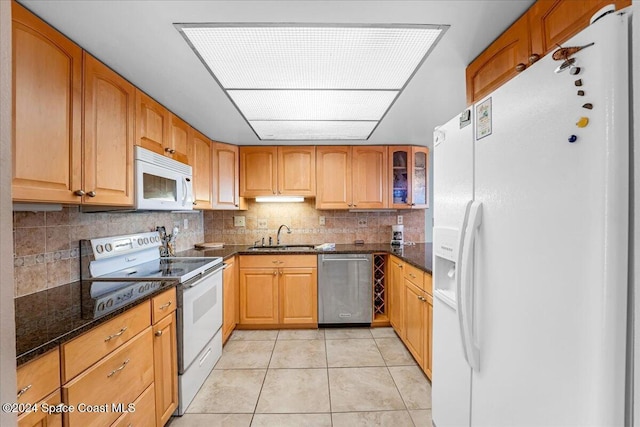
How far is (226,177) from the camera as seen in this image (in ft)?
10.8

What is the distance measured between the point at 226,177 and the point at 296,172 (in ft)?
2.69

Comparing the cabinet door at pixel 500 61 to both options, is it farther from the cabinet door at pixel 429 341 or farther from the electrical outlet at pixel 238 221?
the electrical outlet at pixel 238 221

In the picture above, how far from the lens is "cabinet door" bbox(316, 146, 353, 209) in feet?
11.2

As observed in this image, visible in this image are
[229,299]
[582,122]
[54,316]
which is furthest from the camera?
[229,299]

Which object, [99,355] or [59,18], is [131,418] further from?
[59,18]

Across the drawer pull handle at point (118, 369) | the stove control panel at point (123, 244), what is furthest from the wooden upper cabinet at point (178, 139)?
the drawer pull handle at point (118, 369)

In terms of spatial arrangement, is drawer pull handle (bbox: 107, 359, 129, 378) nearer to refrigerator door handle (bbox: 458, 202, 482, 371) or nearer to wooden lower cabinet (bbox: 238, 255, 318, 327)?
refrigerator door handle (bbox: 458, 202, 482, 371)

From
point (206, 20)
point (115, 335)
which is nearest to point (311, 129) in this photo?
point (206, 20)

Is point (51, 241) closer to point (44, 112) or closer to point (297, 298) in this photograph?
point (44, 112)

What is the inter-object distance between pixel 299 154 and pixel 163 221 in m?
1.65

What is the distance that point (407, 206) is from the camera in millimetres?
3463

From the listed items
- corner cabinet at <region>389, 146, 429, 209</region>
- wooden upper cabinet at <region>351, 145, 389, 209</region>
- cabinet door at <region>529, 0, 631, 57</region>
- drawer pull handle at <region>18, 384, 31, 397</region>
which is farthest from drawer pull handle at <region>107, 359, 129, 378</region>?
corner cabinet at <region>389, 146, 429, 209</region>

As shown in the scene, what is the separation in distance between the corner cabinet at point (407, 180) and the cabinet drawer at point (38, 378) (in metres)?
3.12

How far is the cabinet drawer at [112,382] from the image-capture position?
1.03m
